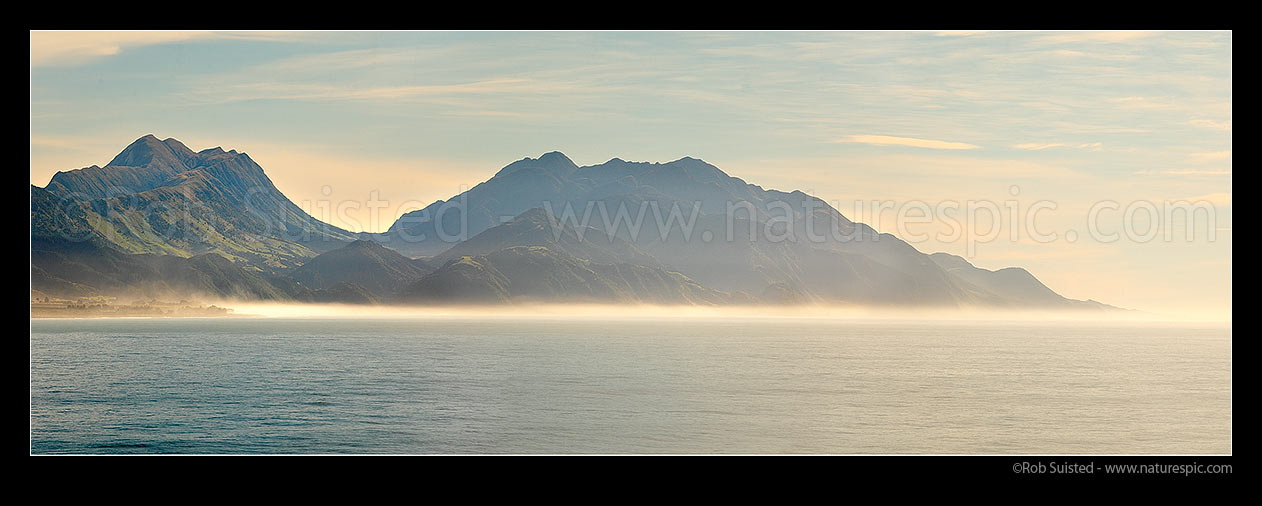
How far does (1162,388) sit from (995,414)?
3541 centimetres

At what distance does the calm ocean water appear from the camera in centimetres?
5441

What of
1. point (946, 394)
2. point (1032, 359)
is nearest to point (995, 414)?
point (946, 394)

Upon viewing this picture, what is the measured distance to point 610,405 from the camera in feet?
226

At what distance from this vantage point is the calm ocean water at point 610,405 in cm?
5441
